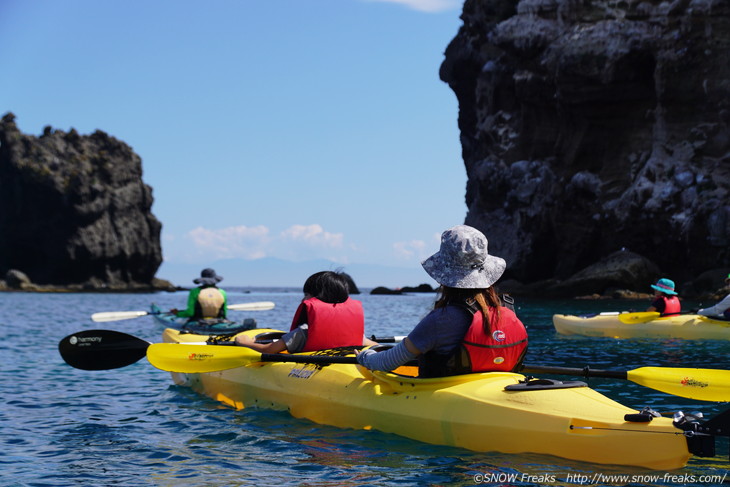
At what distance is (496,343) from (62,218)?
85.6 metres

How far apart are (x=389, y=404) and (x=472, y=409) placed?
2.93ft

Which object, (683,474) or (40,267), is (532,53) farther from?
(40,267)

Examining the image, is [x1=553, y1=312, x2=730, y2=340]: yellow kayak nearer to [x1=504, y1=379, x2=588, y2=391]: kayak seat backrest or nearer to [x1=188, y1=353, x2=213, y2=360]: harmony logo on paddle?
[x1=504, y1=379, x2=588, y2=391]: kayak seat backrest

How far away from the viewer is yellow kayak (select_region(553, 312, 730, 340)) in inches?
616

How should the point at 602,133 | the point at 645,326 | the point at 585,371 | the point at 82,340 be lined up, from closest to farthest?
the point at 585,371 < the point at 82,340 < the point at 645,326 < the point at 602,133

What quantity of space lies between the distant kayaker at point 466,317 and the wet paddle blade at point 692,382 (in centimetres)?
120

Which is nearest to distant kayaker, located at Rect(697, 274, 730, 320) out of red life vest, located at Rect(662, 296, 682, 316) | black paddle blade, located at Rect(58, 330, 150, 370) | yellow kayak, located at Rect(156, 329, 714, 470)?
red life vest, located at Rect(662, 296, 682, 316)

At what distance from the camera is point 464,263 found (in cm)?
598

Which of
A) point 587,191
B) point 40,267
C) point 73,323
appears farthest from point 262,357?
point 40,267

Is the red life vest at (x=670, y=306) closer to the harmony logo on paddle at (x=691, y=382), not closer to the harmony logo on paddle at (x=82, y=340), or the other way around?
the harmony logo on paddle at (x=691, y=382)

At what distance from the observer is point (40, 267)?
85.1 m

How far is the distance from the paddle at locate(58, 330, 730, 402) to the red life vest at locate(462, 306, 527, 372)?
52 centimetres

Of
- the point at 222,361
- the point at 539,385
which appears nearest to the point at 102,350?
the point at 222,361

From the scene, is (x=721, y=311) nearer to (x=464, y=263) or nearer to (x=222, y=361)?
(x=222, y=361)
